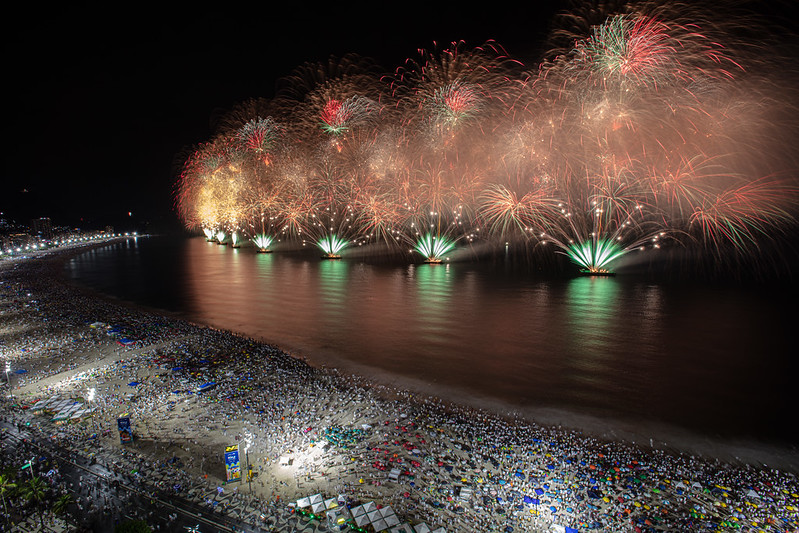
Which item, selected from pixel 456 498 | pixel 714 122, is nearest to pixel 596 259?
pixel 714 122

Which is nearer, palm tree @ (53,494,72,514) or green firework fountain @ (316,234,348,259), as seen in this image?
palm tree @ (53,494,72,514)

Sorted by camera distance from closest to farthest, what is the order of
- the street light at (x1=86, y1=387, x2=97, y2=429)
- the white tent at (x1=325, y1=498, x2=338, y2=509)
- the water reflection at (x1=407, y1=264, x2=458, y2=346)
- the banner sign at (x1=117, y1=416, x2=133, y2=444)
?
the white tent at (x1=325, y1=498, x2=338, y2=509), the banner sign at (x1=117, y1=416, x2=133, y2=444), the street light at (x1=86, y1=387, x2=97, y2=429), the water reflection at (x1=407, y1=264, x2=458, y2=346)

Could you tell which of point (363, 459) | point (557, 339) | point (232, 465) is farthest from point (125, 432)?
point (557, 339)

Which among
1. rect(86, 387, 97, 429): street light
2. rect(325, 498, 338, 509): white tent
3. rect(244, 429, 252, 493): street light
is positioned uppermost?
rect(86, 387, 97, 429): street light

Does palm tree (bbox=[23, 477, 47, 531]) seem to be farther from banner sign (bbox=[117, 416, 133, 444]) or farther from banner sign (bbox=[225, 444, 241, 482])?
banner sign (bbox=[225, 444, 241, 482])

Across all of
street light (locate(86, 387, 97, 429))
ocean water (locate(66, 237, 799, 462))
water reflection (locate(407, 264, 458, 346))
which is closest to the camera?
street light (locate(86, 387, 97, 429))

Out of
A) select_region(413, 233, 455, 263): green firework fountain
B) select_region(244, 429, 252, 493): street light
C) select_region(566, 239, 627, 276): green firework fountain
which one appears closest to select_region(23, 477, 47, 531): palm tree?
select_region(244, 429, 252, 493): street light

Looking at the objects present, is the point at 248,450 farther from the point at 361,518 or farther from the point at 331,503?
the point at 361,518

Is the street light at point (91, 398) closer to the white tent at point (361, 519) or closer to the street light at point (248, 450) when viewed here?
the street light at point (248, 450)
